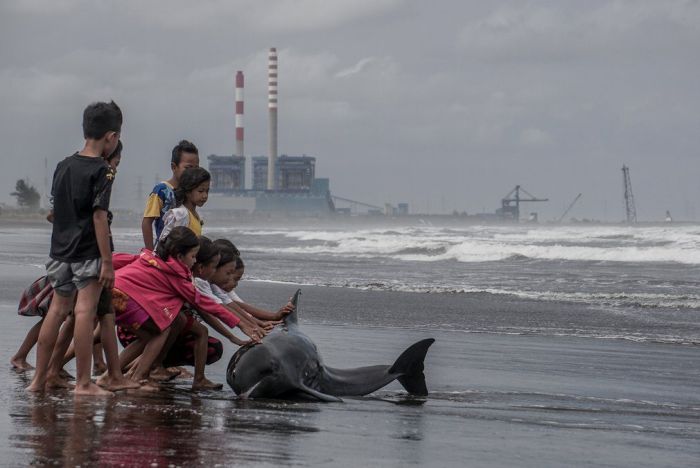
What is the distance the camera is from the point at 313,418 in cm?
563

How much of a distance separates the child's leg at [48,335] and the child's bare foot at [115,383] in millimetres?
311

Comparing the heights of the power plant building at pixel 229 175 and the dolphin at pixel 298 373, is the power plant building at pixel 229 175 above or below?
above

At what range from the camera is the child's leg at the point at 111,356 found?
6492mm

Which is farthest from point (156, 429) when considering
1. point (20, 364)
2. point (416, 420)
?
point (20, 364)

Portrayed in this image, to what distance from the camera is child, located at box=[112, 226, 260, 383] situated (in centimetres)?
664

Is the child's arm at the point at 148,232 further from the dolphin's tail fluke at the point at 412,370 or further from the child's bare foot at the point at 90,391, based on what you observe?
the dolphin's tail fluke at the point at 412,370

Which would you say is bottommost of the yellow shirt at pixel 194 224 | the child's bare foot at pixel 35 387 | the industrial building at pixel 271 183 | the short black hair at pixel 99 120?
the child's bare foot at pixel 35 387

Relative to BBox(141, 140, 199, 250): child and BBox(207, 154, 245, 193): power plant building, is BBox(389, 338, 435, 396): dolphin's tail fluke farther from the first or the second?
BBox(207, 154, 245, 193): power plant building

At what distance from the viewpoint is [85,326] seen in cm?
629

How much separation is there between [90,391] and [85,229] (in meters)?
0.86

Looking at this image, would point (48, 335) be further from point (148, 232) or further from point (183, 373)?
point (183, 373)

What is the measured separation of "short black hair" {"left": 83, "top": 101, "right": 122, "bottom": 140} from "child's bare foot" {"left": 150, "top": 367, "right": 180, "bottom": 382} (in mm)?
1702

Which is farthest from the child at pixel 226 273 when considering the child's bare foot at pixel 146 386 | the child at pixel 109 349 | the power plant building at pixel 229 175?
the power plant building at pixel 229 175

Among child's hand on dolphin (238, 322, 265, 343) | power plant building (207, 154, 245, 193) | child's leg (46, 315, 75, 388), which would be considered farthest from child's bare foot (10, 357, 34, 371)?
power plant building (207, 154, 245, 193)
